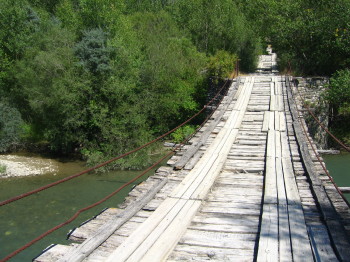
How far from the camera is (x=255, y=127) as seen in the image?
341 inches

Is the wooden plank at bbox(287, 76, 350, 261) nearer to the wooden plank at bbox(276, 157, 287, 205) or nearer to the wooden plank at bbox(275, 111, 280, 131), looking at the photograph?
the wooden plank at bbox(276, 157, 287, 205)

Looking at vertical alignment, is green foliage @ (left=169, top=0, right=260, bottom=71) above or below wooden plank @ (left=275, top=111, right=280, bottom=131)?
above

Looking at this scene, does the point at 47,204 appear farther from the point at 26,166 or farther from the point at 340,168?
the point at 340,168

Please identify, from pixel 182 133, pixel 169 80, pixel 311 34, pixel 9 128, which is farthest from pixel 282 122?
pixel 9 128

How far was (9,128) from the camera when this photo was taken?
18.8 m

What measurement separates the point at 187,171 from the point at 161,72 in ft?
43.7

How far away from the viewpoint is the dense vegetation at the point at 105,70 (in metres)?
16.0

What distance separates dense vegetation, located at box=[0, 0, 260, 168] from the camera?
16.0 metres

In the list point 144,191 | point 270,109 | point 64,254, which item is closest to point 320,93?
point 270,109

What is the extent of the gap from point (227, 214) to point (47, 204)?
30.7 feet

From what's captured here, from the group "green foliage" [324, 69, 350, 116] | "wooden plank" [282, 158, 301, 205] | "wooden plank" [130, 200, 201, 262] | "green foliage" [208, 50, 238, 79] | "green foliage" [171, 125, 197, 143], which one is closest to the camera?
"wooden plank" [130, 200, 201, 262]

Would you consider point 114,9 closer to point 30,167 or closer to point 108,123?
point 108,123

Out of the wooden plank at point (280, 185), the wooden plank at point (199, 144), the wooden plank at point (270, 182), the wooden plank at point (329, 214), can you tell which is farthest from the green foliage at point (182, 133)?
the wooden plank at point (280, 185)

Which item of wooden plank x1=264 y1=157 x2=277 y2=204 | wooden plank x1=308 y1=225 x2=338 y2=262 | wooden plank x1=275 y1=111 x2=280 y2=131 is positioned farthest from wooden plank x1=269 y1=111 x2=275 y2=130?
wooden plank x1=308 y1=225 x2=338 y2=262
